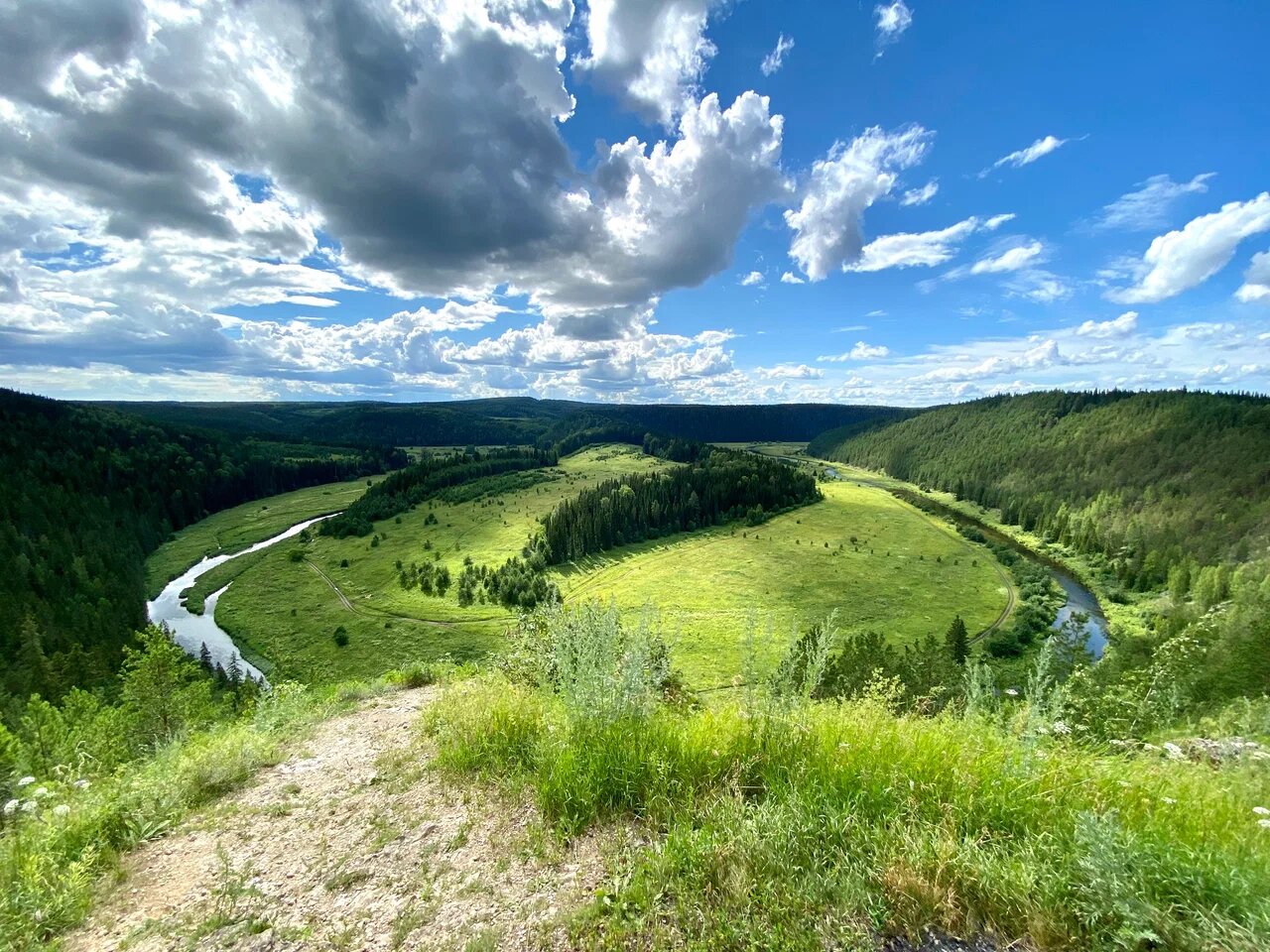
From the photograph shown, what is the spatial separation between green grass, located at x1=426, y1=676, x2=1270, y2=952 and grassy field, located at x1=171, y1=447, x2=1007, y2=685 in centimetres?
3798

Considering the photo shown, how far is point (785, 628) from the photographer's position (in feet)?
209

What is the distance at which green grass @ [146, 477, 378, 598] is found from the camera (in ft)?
310

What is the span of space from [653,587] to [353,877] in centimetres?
7549

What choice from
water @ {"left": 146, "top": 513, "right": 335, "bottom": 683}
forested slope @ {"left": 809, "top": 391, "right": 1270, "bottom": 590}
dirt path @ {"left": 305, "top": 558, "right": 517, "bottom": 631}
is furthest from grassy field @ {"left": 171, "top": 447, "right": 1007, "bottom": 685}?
forested slope @ {"left": 809, "top": 391, "right": 1270, "bottom": 590}

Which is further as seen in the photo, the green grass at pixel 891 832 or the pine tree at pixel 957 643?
the pine tree at pixel 957 643

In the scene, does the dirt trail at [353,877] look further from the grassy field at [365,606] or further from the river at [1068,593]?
the river at [1068,593]

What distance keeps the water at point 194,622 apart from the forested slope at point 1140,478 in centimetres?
12890

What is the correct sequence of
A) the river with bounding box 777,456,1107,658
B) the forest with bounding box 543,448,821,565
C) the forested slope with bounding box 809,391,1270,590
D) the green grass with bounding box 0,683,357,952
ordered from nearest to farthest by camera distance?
the green grass with bounding box 0,683,357,952 → the river with bounding box 777,456,1107,658 → the forested slope with bounding box 809,391,1270,590 → the forest with bounding box 543,448,821,565

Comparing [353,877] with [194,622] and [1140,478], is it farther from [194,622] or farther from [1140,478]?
[1140,478]

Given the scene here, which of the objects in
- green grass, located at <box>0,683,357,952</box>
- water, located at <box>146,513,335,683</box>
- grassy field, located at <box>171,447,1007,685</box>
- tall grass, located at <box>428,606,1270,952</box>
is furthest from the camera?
grassy field, located at <box>171,447,1007,685</box>

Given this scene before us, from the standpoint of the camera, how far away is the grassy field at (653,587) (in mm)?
60812

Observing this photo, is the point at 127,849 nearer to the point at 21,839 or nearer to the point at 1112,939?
the point at 21,839

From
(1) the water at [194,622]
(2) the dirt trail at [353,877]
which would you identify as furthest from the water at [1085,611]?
(1) the water at [194,622]

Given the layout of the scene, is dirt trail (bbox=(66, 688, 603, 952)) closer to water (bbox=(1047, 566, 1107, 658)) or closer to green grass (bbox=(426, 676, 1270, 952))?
green grass (bbox=(426, 676, 1270, 952))
